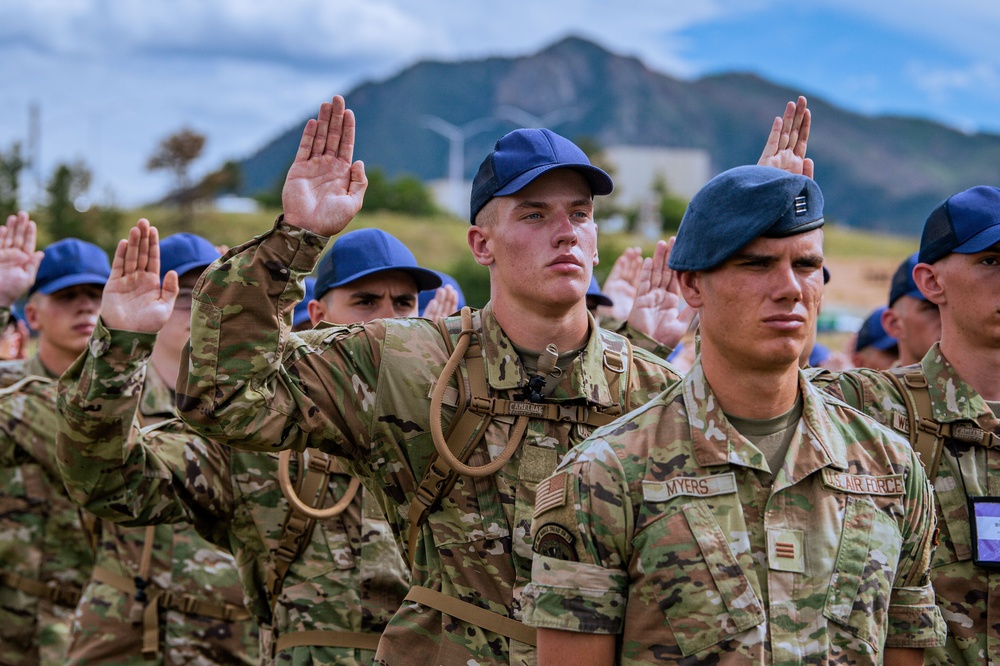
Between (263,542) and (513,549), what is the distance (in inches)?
69.6

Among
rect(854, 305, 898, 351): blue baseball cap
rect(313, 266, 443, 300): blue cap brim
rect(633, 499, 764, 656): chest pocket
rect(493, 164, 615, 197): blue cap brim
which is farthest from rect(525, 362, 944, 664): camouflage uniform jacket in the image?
rect(854, 305, 898, 351): blue baseball cap

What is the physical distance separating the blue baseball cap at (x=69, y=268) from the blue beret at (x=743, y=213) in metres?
5.03

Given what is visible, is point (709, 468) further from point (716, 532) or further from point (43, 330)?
point (43, 330)

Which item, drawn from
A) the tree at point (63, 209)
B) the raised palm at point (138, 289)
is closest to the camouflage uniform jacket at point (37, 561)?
the raised palm at point (138, 289)

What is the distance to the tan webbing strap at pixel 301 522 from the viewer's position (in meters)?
5.33

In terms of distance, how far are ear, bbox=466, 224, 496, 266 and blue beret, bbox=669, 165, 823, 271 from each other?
4.29 feet

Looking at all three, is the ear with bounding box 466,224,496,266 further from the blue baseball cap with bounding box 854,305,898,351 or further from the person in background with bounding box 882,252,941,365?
the blue baseball cap with bounding box 854,305,898,351

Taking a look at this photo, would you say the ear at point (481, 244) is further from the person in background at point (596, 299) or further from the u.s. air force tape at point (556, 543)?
the person in background at point (596, 299)

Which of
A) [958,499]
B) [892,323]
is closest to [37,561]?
[892,323]

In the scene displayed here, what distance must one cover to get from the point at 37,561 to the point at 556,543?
16.6 feet

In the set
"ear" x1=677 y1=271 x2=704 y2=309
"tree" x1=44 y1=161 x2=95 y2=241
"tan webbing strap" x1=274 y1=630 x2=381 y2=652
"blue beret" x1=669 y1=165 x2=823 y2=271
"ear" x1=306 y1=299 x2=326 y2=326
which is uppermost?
"tree" x1=44 y1=161 x2=95 y2=241

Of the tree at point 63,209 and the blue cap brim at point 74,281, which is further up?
the tree at point 63,209

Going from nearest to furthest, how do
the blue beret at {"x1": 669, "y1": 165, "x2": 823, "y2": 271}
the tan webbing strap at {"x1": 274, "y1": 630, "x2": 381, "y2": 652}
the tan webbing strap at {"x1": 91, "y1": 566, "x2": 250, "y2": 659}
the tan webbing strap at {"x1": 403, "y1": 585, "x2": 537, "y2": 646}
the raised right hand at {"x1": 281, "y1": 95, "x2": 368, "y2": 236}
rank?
the blue beret at {"x1": 669, "y1": 165, "x2": 823, "y2": 271}, the tan webbing strap at {"x1": 403, "y1": 585, "x2": 537, "y2": 646}, the raised right hand at {"x1": 281, "y1": 95, "x2": 368, "y2": 236}, the tan webbing strap at {"x1": 274, "y1": 630, "x2": 381, "y2": 652}, the tan webbing strap at {"x1": 91, "y1": 566, "x2": 250, "y2": 659}

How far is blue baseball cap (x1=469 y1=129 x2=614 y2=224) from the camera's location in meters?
4.46
